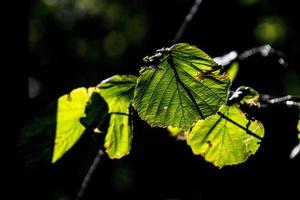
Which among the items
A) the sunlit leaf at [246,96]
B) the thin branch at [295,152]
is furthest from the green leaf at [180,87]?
the thin branch at [295,152]

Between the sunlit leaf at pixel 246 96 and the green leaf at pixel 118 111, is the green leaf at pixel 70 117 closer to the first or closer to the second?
the green leaf at pixel 118 111

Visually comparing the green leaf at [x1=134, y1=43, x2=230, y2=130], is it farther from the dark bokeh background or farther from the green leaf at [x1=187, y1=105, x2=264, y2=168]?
the dark bokeh background

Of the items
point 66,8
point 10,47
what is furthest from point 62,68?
point 10,47

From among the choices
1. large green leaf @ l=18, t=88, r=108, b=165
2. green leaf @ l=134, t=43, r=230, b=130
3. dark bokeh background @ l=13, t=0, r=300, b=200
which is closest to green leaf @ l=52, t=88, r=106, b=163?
large green leaf @ l=18, t=88, r=108, b=165

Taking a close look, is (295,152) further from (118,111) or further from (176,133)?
(118,111)

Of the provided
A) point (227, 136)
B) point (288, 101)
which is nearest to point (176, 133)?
point (227, 136)

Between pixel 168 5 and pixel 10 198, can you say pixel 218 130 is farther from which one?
pixel 168 5
